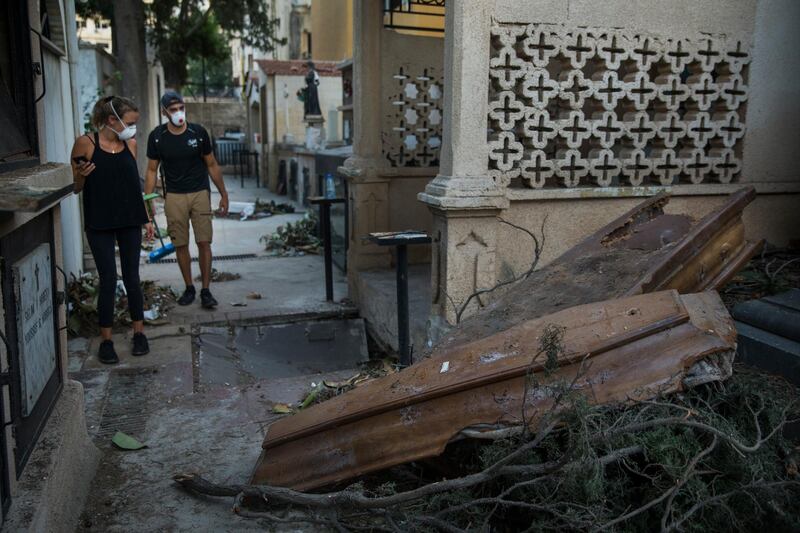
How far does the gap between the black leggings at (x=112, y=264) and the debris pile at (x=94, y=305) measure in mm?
716

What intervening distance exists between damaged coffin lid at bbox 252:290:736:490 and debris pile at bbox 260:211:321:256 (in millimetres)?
6714

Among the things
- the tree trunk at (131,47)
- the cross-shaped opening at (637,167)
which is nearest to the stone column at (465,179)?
the cross-shaped opening at (637,167)

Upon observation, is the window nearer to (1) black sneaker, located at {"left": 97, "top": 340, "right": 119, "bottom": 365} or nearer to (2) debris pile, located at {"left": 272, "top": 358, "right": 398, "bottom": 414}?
(2) debris pile, located at {"left": 272, "top": 358, "right": 398, "bottom": 414}

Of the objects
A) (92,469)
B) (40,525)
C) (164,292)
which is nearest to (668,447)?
(40,525)

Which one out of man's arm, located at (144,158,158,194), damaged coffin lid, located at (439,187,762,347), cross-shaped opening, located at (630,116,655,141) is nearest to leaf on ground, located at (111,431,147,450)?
damaged coffin lid, located at (439,187,762,347)

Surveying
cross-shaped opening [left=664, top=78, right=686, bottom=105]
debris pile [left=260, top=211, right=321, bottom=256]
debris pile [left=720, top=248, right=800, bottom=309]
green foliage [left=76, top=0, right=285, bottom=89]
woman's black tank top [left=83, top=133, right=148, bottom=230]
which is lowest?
debris pile [left=260, top=211, right=321, bottom=256]

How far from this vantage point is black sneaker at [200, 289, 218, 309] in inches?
251

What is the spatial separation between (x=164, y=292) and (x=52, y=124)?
1824 millimetres

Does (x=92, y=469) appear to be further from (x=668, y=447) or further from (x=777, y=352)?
(x=777, y=352)

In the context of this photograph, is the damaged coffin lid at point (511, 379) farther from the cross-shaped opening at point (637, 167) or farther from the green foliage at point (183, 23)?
the green foliage at point (183, 23)

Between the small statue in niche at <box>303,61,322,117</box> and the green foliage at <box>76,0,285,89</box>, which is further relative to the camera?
the green foliage at <box>76,0,285,89</box>

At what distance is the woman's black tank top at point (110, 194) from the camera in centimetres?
486

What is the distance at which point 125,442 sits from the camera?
12.7 feet

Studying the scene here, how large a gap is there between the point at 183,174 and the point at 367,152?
5.55 ft
